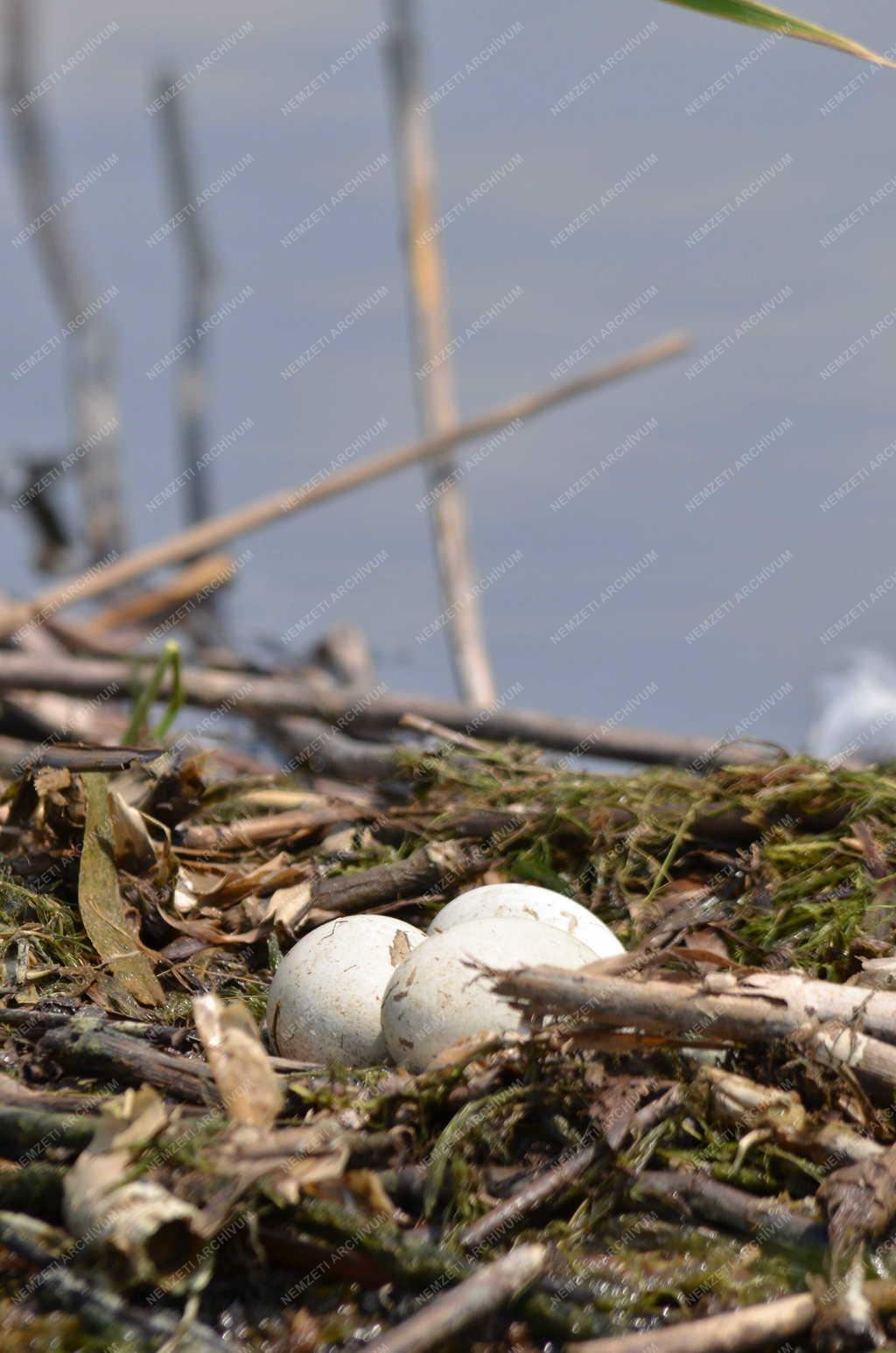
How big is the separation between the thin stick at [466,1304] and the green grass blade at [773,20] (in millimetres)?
2019

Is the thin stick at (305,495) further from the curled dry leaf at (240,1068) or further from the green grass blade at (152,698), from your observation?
the curled dry leaf at (240,1068)

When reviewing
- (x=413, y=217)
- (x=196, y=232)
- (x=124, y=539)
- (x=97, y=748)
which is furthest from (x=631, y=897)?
(x=196, y=232)

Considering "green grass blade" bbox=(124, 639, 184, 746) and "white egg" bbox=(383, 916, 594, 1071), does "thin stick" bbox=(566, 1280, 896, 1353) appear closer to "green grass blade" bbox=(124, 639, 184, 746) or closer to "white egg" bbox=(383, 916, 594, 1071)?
"white egg" bbox=(383, 916, 594, 1071)

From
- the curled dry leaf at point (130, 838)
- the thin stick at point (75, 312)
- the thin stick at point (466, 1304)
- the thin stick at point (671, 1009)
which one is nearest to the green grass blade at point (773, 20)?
the thin stick at point (671, 1009)

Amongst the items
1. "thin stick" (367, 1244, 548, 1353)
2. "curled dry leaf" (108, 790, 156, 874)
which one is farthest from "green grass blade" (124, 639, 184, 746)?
"thin stick" (367, 1244, 548, 1353)

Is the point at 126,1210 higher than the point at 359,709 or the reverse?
the reverse

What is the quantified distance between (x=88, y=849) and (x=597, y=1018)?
170cm

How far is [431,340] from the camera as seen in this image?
A: 36.2ft

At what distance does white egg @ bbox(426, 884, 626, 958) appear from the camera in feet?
10.7

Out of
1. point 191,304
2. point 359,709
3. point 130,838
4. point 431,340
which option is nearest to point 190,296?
point 191,304

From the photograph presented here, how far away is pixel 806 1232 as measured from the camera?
2.37m

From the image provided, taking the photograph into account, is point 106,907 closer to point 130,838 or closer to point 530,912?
point 130,838

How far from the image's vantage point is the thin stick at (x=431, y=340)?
10820 mm

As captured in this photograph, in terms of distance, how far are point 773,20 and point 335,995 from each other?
2026mm
